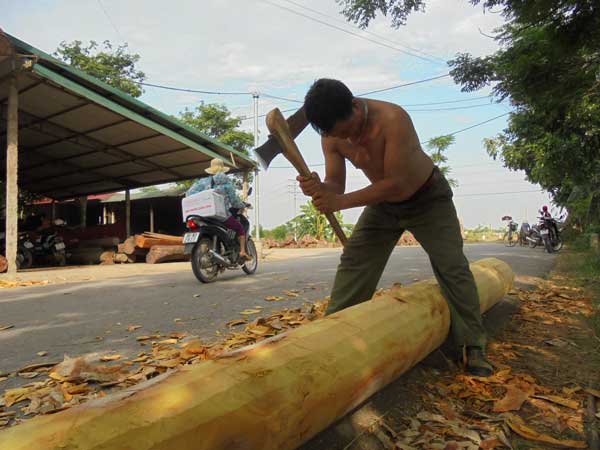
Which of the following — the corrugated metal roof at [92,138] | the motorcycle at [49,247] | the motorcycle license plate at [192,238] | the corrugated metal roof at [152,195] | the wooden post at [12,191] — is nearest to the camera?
the motorcycle license plate at [192,238]

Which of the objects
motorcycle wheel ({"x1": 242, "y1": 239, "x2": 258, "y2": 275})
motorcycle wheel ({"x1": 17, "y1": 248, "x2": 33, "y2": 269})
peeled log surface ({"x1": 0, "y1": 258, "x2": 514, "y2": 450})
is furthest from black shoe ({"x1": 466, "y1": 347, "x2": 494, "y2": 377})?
motorcycle wheel ({"x1": 17, "y1": 248, "x2": 33, "y2": 269})

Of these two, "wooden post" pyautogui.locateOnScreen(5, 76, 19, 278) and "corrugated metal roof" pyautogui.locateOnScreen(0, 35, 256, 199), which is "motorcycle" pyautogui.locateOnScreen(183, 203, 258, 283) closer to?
"wooden post" pyautogui.locateOnScreen(5, 76, 19, 278)

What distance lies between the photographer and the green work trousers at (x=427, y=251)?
2553mm

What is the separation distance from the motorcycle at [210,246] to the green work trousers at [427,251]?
137 inches

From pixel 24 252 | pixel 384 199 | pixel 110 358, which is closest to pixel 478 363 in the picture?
pixel 384 199

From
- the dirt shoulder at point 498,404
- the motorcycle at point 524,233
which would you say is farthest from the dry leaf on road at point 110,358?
the motorcycle at point 524,233

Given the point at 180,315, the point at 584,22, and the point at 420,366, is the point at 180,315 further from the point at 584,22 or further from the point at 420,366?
the point at 584,22

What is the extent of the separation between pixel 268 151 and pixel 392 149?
2.93 ft

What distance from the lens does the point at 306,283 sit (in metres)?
5.87

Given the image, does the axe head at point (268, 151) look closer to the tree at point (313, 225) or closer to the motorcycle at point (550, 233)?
the motorcycle at point (550, 233)

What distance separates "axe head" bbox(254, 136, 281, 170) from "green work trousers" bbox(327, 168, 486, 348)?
714mm

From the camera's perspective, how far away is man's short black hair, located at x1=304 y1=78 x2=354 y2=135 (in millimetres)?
2197

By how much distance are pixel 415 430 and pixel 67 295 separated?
465 centimetres

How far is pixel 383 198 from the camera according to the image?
2.39 meters
